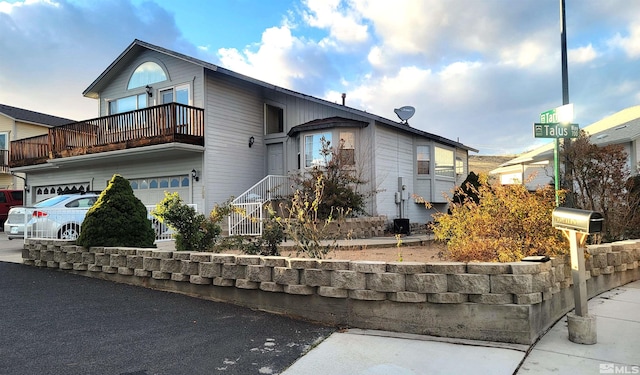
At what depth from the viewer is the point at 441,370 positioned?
337 centimetres

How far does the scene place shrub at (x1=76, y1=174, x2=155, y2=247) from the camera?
707cm

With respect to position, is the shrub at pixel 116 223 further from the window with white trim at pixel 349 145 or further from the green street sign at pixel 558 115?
the window with white trim at pixel 349 145

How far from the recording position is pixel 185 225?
6.57m

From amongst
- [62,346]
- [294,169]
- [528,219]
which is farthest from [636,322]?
[294,169]

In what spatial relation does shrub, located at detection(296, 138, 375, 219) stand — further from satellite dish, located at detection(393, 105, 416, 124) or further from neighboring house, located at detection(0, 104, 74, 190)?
neighboring house, located at detection(0, 104, 74, 190)

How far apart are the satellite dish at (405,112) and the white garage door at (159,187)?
868 cm

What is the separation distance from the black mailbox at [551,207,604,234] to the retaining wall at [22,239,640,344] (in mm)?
535

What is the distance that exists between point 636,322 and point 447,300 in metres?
2.49

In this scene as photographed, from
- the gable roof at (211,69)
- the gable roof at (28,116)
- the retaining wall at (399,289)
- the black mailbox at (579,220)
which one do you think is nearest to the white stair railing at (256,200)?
the gable roof at (211,69)

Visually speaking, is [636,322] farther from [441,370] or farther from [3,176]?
[3,176]

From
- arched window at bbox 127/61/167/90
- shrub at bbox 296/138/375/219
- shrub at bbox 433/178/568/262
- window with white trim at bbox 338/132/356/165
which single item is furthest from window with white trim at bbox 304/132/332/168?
shrub at bbox 433/178/568/262

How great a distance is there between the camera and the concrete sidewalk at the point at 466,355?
339 cm

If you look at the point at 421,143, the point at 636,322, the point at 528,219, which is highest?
the point at 421,143

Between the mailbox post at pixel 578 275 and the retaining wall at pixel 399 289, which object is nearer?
the mailbox post at pixel 578 275
